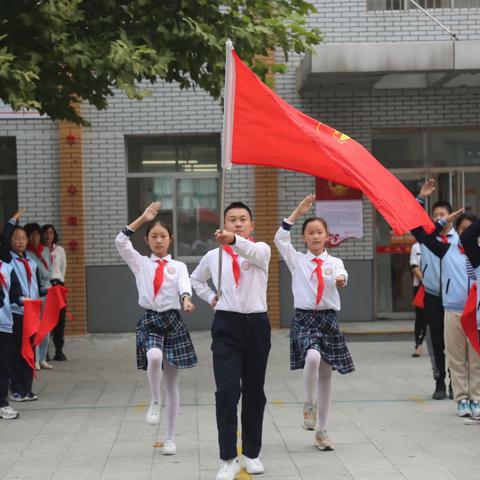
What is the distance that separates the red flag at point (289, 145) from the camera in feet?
21.8

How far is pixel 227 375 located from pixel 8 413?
3.37 meters

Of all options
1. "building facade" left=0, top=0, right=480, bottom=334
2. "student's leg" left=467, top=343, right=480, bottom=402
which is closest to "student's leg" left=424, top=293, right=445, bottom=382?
"student's leg" left=467, top=343, right=480, bottom=402

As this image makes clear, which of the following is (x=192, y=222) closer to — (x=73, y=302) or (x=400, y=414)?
(x=73, y=302)

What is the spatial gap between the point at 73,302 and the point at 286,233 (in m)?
9.04

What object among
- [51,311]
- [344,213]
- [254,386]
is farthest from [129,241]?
[344,213]

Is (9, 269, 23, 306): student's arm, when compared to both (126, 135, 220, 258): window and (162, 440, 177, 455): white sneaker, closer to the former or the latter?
(162, 440, 177, 455): white sneaker

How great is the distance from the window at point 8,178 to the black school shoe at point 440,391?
28.0ft

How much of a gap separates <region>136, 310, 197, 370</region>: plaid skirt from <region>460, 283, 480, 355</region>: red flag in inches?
97.6

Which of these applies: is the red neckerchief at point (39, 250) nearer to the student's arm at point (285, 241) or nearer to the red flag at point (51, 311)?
the red flag at point (51, 311)

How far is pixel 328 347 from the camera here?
775 cm

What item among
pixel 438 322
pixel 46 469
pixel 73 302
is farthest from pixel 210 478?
pixel 73 302

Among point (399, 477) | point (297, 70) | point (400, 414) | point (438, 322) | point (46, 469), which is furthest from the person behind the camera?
point (297, 70)

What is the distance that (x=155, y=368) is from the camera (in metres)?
7.64

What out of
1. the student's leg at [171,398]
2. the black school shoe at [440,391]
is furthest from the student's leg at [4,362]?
the black school shoe at [440,391]
